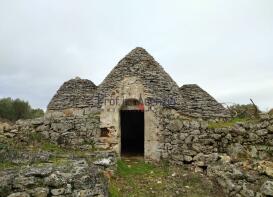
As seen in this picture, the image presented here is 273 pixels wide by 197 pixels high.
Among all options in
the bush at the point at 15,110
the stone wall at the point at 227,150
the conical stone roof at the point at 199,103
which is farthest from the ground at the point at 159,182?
the bush at the point at 15,110

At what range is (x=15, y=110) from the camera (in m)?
23.8

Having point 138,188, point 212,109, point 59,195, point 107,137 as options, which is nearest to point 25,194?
point 59,195

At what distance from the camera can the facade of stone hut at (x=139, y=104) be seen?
9.72 meters

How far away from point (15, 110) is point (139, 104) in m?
16.2

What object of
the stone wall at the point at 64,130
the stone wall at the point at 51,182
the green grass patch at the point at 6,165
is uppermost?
the stone wall at the point at 64,130

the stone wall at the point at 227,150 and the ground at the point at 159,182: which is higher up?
the stone wall at the point at 227,150

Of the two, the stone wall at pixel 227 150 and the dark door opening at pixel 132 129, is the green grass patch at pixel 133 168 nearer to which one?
the stone wall at pixel 227 150

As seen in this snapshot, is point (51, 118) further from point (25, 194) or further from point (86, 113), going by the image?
point (25, 194)

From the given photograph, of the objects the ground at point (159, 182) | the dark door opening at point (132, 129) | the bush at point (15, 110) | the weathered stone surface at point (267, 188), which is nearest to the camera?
the weathered stone surface at point (267, 188)

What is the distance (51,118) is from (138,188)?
422cm

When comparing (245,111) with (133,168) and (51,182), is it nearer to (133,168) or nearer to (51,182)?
(133,168)

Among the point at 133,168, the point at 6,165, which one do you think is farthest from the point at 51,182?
the point at 133,168

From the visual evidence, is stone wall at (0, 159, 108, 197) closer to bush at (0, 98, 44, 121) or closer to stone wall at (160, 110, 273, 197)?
stone wall at (160, 110, 273, 197)

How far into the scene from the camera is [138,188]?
771 cm
